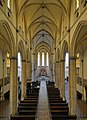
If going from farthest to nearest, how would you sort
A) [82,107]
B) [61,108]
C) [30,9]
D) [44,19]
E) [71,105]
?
[44,19] < [30,9] < [82,107] < [71,105] < [61,108]

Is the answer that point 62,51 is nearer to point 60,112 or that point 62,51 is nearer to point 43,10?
point 43,10

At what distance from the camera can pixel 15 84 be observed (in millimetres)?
19406

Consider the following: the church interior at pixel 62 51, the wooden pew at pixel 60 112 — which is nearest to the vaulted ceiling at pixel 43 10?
the church interior at pixel 62 51

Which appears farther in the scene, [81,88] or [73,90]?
[81,88]

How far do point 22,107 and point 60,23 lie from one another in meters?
A: 14.1

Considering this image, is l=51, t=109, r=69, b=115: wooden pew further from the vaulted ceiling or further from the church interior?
the vaulted ceiling

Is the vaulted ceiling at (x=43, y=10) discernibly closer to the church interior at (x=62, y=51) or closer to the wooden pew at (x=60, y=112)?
the church interior at (x=62, y=51)

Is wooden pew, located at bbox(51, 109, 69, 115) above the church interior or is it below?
below

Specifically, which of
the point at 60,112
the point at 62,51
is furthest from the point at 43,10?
the point at 60,112

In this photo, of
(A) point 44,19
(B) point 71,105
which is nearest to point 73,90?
(B) point 71,105

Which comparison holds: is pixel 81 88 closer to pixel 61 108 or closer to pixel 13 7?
pixel 61 108

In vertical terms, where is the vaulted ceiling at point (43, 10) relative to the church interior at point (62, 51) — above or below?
above

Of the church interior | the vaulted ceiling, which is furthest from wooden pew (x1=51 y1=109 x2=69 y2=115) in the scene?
the vaulted ceiling

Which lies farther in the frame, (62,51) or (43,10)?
(62,51)
